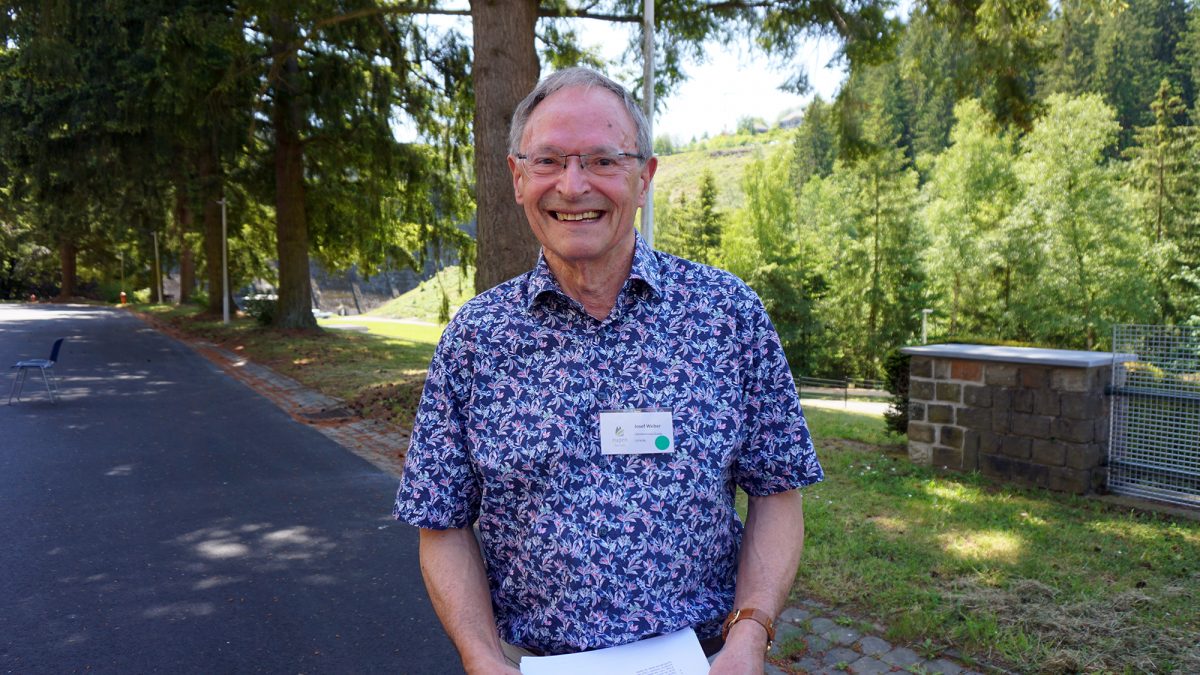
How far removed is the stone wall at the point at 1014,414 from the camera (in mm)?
6547

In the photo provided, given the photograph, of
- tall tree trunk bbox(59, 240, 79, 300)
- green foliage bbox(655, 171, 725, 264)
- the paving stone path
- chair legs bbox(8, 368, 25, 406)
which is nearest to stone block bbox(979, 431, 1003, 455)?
the paving stone path

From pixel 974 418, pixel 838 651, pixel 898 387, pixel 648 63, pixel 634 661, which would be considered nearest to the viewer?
pixel 634 661

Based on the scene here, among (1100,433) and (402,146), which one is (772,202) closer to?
(402,146)

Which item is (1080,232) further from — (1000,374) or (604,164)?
(604,164)

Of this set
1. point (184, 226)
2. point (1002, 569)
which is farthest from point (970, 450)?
point (184, 226)

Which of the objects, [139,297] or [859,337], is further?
[139,297]

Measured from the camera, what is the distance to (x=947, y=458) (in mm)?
7449

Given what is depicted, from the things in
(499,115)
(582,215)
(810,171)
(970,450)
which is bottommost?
(970,450)

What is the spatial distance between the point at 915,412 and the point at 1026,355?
1166mm

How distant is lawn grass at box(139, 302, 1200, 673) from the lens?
3.72 metres

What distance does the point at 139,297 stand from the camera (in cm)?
5931

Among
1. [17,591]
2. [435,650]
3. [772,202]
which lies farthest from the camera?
[772,202]

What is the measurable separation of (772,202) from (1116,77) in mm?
28597

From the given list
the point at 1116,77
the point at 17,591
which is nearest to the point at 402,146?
the point at 17,591
